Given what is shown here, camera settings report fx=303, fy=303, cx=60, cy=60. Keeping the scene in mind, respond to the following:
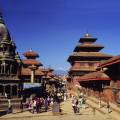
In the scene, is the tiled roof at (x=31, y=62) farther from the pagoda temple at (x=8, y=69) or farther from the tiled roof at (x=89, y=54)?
the pagoda temple at (x=8, y=69)

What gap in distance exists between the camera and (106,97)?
3269 cm

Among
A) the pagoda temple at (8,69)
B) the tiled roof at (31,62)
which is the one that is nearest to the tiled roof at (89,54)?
the tiled roof at (31,62)

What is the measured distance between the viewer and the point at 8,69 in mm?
34906

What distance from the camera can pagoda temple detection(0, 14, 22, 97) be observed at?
34.3 meters

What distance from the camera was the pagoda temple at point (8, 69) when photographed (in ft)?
113

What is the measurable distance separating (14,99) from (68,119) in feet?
36.1

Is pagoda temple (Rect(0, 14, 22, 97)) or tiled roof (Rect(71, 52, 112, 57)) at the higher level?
tiled roof (Rect(71, 52, 112, 57))

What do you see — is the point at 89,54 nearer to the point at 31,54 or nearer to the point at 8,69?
the point at 31,54

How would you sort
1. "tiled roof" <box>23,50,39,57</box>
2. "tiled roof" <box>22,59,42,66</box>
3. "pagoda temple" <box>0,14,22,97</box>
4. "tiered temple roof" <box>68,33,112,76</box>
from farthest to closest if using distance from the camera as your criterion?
"tiled roof" <box>23,50,39,57</box> → "tiered temple roof" <box>68,33,112,76</box> → "tiled roof" <box>22,59,42,66</box> → "pagoda temple" <box>0,14,22,97</box>

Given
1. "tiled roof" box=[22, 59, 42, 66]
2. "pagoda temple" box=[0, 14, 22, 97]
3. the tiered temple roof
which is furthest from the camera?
the tiered temple roof

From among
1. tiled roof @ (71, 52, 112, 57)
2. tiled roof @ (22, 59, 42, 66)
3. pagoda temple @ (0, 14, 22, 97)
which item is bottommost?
pagoda temple @ (0, 14, 22, 97)

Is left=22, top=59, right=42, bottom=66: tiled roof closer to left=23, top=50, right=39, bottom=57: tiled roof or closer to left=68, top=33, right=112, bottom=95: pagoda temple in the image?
left=23, top=50, right=39, bottom=57: tiled roof

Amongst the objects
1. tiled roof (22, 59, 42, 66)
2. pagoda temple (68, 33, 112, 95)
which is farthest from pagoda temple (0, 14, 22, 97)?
pagoda temple (68, 33, 112, 95)

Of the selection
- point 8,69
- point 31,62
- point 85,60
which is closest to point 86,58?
point 85,60
